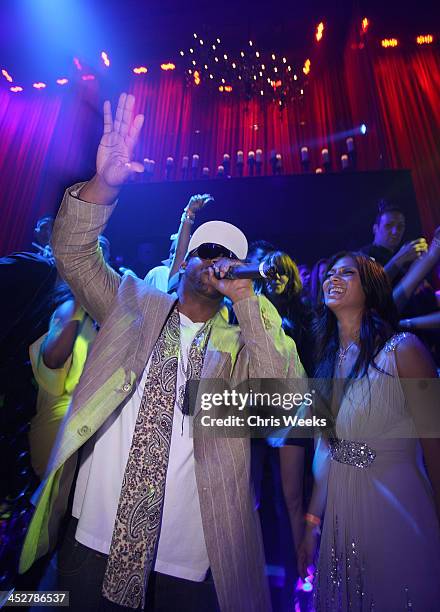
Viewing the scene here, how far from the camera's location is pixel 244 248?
1.79 metres

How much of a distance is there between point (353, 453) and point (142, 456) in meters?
1.06

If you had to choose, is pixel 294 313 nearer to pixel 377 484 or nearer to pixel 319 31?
pixel 377 484

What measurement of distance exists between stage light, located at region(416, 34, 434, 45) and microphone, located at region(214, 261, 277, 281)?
7.81 m

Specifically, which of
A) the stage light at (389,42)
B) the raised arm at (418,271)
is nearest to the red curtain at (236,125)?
the stage light at (389,42)

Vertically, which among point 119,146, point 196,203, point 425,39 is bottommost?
point 119,146

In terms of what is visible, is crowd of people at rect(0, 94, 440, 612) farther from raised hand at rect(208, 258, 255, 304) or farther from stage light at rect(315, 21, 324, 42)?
stage light at rect(315, 21, 324, 42)

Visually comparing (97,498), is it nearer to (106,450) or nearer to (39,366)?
(106,450)

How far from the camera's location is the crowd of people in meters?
1.08

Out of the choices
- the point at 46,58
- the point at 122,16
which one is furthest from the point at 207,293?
the point at 46,58

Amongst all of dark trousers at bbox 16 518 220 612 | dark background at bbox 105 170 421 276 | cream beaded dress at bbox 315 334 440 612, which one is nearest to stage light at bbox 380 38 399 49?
dark background at bbox 105 170 421 276

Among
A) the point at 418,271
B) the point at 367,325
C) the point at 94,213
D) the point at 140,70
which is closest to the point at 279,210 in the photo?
the point at 418,271

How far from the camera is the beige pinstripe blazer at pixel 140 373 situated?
1.05m

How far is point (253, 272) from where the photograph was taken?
1.16m

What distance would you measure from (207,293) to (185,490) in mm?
821
